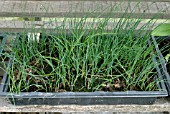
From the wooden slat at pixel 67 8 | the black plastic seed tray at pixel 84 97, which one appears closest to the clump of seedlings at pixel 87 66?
the black plastic seed tray at pixel 84 97

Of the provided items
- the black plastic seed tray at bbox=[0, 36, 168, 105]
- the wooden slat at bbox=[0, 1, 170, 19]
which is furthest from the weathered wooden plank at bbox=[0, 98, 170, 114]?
the wooden slat at bbox=[0, 1, 170, 19]

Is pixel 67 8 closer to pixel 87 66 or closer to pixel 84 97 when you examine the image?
pixel 87 66

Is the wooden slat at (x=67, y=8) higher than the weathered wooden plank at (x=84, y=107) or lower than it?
higher

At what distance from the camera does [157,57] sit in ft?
4.93

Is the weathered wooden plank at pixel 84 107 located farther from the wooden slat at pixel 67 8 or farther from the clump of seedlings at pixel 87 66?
the wooden slat at pixel 67 8

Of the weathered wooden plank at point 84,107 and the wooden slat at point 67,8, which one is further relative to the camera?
the wooden slat at point 67,8

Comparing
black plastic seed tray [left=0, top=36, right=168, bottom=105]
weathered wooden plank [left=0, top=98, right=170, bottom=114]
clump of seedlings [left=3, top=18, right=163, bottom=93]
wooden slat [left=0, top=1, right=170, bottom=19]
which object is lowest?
weathered wooden plank [left=0, top=98, right=170, bottom=114]

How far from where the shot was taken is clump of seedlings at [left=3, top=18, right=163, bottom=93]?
131 centimetres

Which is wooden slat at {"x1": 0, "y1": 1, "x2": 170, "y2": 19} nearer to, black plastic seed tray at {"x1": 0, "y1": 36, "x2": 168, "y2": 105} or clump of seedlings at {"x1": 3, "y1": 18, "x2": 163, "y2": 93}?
clump of seedlings at {"x1": 3, "y1": 18, "x2": 163, "y2": 93}

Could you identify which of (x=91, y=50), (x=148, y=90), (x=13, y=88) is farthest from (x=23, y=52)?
(x=148, y=90)

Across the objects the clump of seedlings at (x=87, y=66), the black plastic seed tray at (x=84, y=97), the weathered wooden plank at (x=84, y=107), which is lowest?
the weathered wooden plank at (x=84, y=107)

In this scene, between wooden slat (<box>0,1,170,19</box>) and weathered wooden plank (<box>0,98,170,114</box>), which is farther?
wooden slat (<box>0,1,170,19</box>)

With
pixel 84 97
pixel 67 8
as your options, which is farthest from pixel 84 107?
pixel 67 8

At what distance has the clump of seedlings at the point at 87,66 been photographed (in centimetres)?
131
